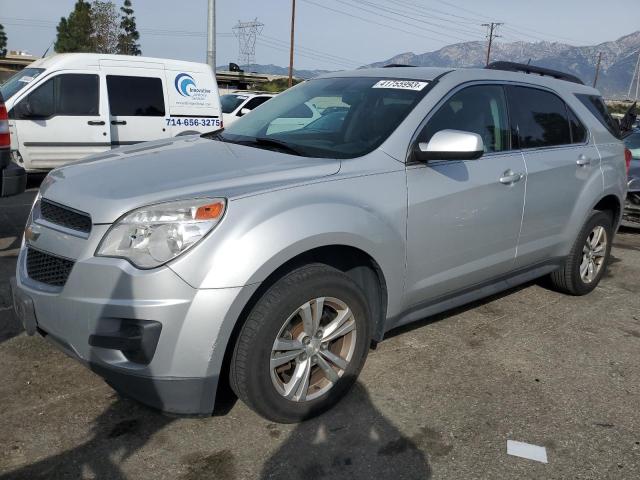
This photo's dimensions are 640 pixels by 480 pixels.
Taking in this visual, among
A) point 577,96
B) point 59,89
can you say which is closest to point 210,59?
point 59,89

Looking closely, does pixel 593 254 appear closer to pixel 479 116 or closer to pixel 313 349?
pixel 479 116

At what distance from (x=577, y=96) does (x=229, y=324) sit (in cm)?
356

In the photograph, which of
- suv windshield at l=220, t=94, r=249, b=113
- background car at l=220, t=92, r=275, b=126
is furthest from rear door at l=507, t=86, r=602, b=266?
suv windshield at l=220, t=94, r=249, b=113

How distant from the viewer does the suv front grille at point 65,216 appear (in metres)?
2.55

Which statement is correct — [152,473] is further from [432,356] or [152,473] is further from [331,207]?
[432,356]

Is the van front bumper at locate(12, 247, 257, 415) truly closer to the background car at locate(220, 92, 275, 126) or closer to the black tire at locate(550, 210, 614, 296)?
the black tire at locate(550, 210, 614, 296)

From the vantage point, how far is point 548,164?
4.05 metres

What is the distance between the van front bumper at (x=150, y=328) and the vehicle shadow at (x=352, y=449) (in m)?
0.43

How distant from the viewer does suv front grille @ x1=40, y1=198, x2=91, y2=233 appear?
8.37ft

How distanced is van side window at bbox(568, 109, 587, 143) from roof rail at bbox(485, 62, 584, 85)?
468 mm

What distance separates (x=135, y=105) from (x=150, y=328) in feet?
25.1

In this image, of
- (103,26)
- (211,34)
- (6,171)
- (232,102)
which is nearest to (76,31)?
(103,26)

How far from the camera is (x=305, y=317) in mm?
2752

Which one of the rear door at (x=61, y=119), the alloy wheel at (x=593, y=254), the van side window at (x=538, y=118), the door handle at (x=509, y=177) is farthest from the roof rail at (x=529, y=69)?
the rear door at (x=61, y=119)
